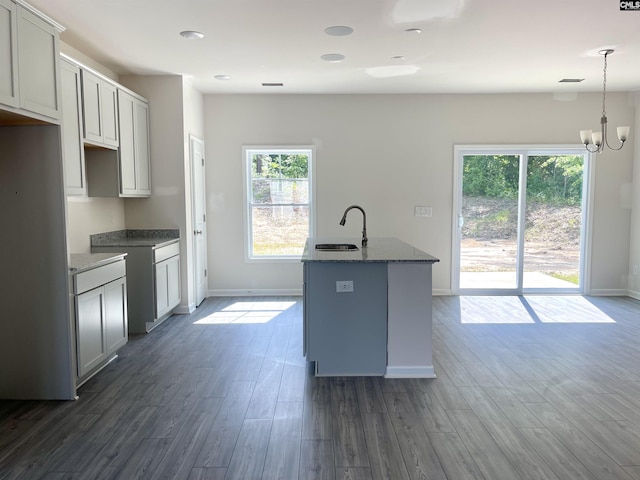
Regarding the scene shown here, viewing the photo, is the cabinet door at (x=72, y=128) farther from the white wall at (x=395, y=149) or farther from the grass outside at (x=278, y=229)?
the grass outside at (x=278, y=229)

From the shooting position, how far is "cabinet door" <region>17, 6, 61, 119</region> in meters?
2.52

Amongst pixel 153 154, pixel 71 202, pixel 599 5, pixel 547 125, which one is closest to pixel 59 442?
pixel 71 202

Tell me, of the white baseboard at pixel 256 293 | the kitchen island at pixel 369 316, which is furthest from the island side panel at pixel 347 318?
the white baseboard at pixel 256 293

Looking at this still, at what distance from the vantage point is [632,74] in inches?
196

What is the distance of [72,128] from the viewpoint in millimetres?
3406

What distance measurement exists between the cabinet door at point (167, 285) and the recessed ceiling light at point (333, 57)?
8.83 feet

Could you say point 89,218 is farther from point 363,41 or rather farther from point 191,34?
point 363,41

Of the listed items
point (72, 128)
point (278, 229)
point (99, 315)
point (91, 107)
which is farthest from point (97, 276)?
point (278, 229)

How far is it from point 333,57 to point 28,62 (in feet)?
8.75

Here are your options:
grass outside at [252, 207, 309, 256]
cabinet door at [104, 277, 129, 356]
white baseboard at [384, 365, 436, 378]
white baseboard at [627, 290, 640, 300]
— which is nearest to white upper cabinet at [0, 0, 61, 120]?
cabinet door at [104, 277, 129, 356]

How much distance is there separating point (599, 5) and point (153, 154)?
4.43 metres

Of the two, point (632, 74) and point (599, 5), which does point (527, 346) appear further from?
point (632, 74)

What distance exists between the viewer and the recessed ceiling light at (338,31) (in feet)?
Result: 11.7

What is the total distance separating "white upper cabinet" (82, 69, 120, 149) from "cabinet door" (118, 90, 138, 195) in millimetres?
118
